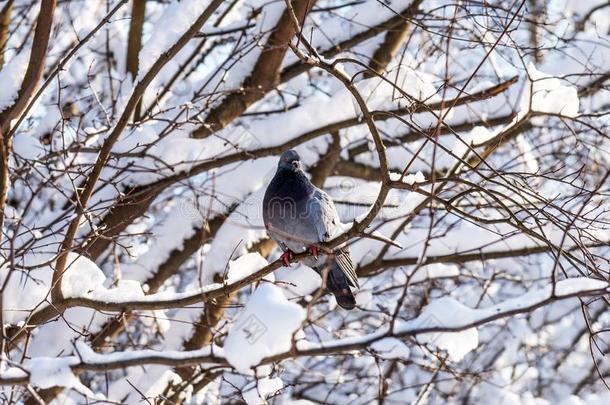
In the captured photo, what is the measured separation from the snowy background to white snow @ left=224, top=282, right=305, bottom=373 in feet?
0.99

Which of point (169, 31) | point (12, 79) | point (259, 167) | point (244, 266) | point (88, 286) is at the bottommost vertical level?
point (88, 286)

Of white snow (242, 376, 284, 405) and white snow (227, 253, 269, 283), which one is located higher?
white snow (227, 253, 269, 283)

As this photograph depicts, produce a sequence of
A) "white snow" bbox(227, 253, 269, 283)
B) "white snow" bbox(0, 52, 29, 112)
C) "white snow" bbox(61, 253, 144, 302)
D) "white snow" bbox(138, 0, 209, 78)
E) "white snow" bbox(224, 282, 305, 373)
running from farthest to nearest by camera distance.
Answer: "white snow" bbox(138, 0, 209, 78)
"white snow" bbox(0, 52, 29, 112)
"white snow" bbox(227, 253, 269, 283)
"white snow" bbox(61, 253, 144, 302)
"white snow" bbox(224, 282, 305, 373)

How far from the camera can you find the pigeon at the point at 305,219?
4.21 m

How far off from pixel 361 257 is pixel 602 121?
6.59 ft

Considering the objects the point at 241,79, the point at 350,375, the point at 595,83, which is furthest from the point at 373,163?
the point at 350,375

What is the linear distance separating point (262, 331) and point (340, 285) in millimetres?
2324

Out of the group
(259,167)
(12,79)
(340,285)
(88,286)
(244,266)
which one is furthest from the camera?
(259,167)

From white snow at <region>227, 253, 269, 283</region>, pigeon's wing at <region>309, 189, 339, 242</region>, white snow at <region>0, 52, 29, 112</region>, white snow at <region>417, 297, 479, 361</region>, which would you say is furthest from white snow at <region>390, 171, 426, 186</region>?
white snow at <region>0, 52, 29, 112</region>

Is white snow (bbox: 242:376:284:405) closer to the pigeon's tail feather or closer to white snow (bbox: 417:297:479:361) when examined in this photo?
white snow (bbox: 417:297:479:361)

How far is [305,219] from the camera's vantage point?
4.22m

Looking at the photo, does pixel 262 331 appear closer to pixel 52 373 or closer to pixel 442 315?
pixel 442 315

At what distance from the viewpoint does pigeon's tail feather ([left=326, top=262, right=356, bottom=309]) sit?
423 cm

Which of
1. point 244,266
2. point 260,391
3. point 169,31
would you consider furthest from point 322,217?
point 260,391
